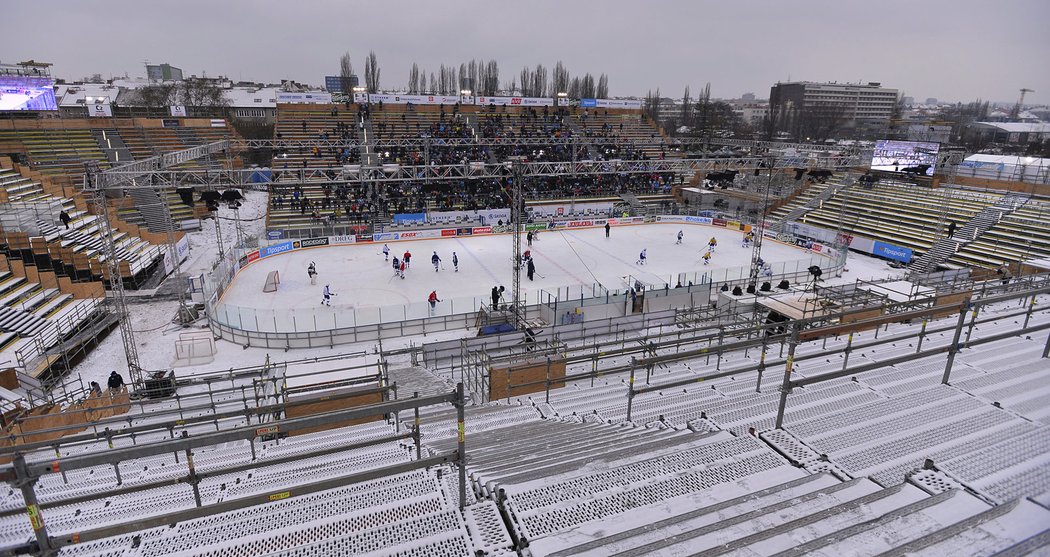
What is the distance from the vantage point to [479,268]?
28.5m

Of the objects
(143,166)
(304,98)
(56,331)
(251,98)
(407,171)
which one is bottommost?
(56,331)

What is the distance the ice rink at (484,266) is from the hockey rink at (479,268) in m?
0.05

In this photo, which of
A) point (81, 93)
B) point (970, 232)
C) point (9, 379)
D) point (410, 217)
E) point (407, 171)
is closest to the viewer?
point (9, 379)

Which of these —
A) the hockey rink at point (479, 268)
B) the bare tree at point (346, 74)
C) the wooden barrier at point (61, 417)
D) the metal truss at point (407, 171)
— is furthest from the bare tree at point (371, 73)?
the wooden barrier at point (61, 417)

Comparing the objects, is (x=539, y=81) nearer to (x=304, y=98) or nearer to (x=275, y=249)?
(x=304, y=98)

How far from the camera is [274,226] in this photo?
3825 cm

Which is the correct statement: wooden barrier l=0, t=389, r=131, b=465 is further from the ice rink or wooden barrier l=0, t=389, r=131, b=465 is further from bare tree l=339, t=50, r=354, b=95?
bare tree l=339, t=50, r=354, b=95

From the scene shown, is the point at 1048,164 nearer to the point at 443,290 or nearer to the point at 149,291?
the point at 443,290

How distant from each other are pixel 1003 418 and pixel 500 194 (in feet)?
135

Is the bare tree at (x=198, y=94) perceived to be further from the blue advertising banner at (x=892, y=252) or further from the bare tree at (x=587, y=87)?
the blue advertising banner at (x=892, y=252)

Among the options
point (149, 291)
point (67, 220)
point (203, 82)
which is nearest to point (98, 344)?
point (149, 291)

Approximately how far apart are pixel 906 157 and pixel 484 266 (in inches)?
1359

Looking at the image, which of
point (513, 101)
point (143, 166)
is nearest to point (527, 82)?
point (513, 101)

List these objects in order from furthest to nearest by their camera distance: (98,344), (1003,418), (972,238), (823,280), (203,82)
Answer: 1. (203,82)
2. (972,238)
3. (823,280)
4. (98,344)
5. (1003,418)
